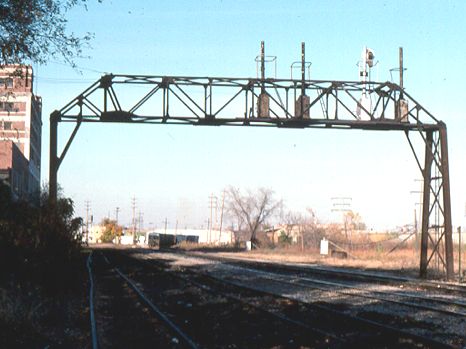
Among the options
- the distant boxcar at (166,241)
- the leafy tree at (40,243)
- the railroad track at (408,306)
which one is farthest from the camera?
the distant boxcar at (166,241)

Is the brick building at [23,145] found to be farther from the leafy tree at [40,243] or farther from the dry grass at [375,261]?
the leafy tree at [40,243]

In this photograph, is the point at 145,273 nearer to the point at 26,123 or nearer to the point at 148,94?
the point at 148,94

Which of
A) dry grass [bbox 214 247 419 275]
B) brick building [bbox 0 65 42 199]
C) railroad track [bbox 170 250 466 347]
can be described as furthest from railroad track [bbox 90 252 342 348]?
brick building [bbox 0 65 42 199]

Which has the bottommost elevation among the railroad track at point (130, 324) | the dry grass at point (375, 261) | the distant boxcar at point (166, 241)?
the railroad track at point (130, 324)

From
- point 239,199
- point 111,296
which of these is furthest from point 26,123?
point 111,296

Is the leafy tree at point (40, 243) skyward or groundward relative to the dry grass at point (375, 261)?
skyward

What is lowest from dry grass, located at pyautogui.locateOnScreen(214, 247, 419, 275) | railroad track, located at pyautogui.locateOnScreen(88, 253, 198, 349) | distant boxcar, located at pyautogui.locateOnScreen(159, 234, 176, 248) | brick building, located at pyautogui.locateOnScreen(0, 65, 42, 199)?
railroad track, located at pyautogui.locateOnScreen(88, 253, 198, 349)

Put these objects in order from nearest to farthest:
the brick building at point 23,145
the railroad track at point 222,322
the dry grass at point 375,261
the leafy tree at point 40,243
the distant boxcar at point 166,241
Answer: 1. the railroad track at point 222,322
2. the leafy tree at point 40,243
3. the dry grass at point 375,261
4. the brick building at point 23,145
5. the distant boxcar at point 166,241

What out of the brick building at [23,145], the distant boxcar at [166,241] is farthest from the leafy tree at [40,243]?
the distant boxcar at [166,241]

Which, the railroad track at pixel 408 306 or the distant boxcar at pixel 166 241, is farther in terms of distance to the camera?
the distant boxcar at pixel 166 241

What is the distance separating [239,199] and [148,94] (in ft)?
333

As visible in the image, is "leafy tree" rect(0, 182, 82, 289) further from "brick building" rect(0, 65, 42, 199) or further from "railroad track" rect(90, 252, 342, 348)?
"brick building" rect(0, 65, 42, 199)

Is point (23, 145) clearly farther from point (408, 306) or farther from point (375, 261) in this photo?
point (408, 306)

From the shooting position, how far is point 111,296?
71.6 feet
